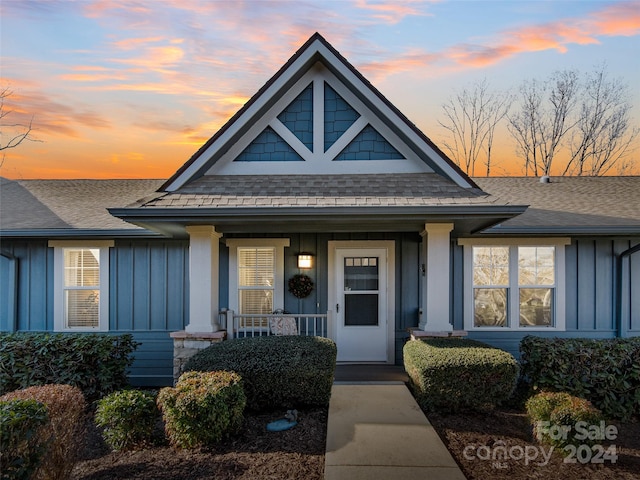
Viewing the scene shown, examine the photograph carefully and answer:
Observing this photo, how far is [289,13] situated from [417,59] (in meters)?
3.67

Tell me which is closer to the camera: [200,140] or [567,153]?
[200,140]

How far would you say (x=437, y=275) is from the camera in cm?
649

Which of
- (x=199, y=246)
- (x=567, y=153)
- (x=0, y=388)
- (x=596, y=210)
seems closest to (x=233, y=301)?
(x=199, y=246)

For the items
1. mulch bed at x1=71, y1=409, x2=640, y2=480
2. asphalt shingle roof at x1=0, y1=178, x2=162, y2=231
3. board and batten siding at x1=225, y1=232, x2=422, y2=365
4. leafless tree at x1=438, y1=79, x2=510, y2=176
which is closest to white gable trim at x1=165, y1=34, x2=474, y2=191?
board and batten siding at x1=225, y1=232, x2=422, y2=365

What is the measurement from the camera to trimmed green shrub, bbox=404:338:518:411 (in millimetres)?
5410

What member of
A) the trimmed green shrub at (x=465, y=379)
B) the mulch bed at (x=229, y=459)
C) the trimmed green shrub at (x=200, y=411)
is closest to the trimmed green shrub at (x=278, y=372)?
the mulch bed at (x=229, y=459)

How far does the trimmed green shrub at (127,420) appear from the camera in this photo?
4582 millimetres

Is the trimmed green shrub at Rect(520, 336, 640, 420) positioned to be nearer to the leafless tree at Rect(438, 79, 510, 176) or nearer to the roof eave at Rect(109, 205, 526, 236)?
the roof eave at Rect(109, 205, 526, 236)

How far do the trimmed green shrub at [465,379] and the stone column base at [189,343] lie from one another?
307cm

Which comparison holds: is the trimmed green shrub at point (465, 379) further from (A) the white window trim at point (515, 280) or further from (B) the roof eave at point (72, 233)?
(B) the roof eave at point (72, 233)

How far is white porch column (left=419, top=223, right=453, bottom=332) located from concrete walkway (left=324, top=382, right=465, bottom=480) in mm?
1155

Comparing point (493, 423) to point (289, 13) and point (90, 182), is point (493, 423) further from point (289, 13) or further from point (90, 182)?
point (90, 182)

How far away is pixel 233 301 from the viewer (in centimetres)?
795

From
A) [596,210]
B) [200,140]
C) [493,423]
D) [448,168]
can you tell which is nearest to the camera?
[493,423]
